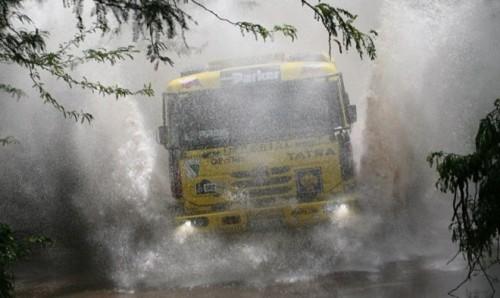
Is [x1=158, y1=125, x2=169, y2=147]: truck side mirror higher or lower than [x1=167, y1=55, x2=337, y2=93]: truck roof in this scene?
lower

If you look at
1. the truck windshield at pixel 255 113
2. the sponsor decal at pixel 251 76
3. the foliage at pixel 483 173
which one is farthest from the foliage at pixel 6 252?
the sponsor decal at pixel 251 76

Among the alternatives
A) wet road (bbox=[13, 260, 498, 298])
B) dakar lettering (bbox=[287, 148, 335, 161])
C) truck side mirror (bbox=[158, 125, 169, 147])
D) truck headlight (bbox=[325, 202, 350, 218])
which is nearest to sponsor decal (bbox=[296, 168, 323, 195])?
dakar lettering (bbox=[287, 148, 335, 161])

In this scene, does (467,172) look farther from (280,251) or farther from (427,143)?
(427,143)

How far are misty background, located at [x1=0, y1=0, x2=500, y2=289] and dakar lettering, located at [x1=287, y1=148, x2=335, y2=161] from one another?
1065 mm

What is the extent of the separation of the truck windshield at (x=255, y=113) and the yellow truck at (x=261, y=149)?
0.05 ft

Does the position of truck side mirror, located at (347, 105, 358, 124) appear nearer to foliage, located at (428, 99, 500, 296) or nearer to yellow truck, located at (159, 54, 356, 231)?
yellow truck, located at (159, 54, 356, 231)

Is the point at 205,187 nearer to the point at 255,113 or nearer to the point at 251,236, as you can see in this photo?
the point at 251,236

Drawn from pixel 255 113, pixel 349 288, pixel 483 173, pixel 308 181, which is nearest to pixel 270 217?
pixel 308 181

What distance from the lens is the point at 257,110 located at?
35.4 feet

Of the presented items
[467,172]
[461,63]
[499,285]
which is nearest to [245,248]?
[499,285]

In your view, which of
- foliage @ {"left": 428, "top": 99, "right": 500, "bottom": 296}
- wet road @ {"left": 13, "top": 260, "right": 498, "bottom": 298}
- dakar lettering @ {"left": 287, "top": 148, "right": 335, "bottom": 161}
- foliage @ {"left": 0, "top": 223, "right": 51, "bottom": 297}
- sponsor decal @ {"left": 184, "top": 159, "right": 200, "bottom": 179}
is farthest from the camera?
sponsor decal @ {"left": 184, "top": 159, "right": 200, "bottom": 179}

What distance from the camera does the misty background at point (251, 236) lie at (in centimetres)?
1076

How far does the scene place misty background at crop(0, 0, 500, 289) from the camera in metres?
10.8

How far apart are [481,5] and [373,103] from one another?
6.50 metres
